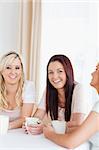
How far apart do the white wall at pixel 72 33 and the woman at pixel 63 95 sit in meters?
0.50

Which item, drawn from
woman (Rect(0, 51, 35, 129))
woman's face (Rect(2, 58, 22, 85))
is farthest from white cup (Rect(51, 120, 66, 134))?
woman's face (Rect(2, 58, 22, 85))

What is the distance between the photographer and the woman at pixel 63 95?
1.53 m

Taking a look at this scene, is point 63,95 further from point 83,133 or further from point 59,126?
point 83,133

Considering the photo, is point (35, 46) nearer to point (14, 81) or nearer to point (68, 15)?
point (68, 15)

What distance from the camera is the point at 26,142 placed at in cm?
129

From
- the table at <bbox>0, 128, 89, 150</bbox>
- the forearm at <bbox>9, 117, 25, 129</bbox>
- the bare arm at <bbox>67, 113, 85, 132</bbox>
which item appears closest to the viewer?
the table at <bbox>0, 128, 89, 150</bbox>

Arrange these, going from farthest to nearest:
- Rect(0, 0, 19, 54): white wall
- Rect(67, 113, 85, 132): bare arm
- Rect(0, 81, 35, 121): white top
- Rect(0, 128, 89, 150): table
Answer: Rect(0, 0, 19, 54): white wall → Rect(0, 81, 35, 121): white top → Rect(67, 113, 85, 132): bare arm → Rect(0, 128, 89, 150): table

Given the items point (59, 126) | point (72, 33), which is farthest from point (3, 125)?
point (72, 33)

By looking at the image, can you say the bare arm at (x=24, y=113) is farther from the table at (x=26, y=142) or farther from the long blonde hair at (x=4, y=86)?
the table at (x=26, y=142)

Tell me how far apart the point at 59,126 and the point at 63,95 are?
0.28 meters

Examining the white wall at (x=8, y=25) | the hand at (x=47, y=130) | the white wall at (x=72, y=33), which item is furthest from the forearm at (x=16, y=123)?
the white wall at (x=8, y=25)

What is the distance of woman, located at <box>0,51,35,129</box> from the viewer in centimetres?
176

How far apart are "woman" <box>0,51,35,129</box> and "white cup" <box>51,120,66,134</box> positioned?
14.3 inches

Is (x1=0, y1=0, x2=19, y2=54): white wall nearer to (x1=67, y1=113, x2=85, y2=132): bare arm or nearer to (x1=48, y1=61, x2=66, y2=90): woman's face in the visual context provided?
(x1=48, y1=61, x2=66, y2=90): woman's face
